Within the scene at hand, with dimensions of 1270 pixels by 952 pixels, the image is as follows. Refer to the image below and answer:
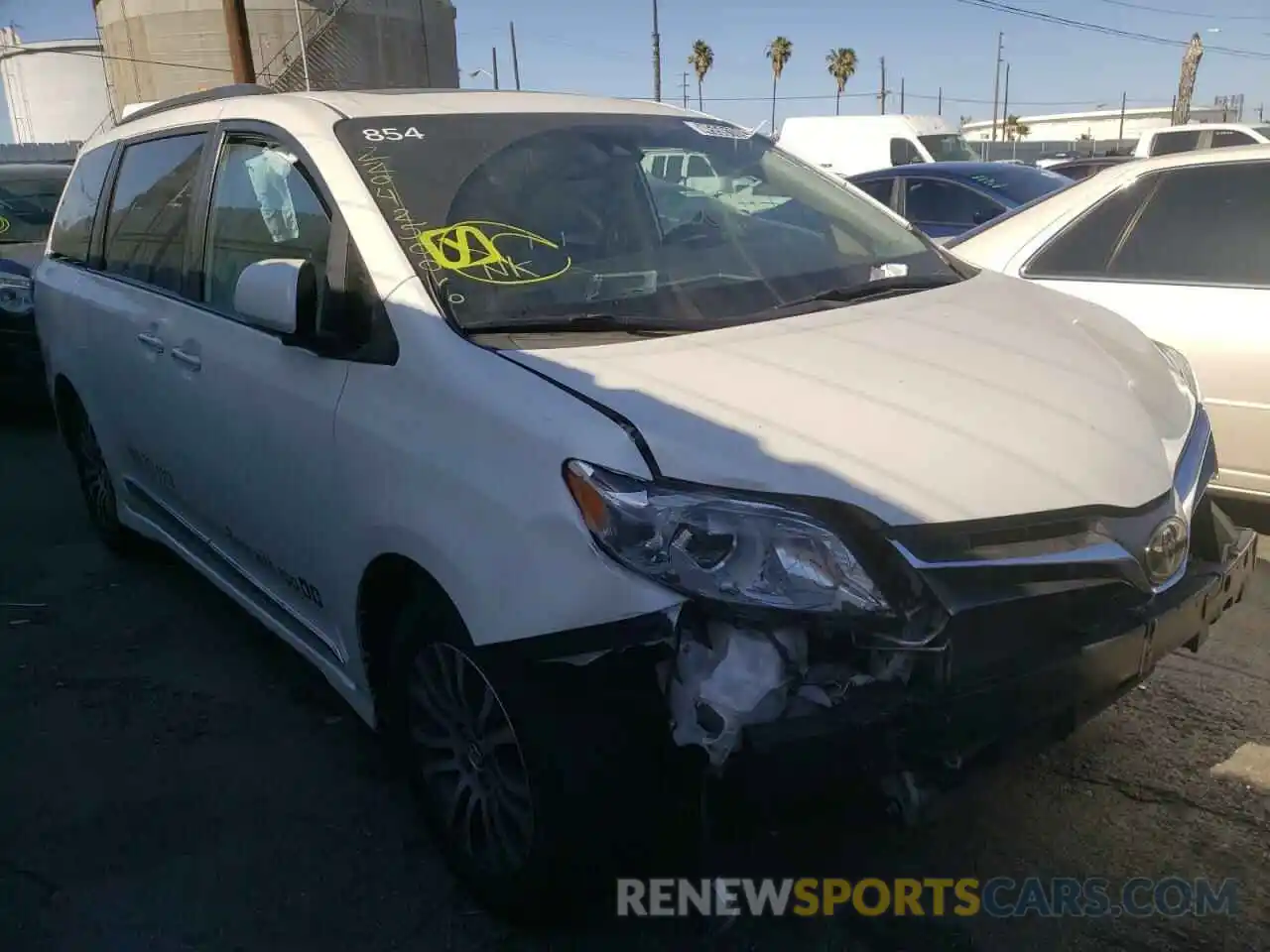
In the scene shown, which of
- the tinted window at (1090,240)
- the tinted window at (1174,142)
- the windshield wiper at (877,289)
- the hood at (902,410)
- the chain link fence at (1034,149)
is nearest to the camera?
the hood at (902,410)

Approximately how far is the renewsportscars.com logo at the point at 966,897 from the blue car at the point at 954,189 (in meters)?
6.50

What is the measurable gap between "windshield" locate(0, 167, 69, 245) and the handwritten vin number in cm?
627

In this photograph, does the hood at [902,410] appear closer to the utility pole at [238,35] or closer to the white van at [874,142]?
the white van at [874,142]

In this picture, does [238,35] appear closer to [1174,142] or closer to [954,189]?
[954,189]

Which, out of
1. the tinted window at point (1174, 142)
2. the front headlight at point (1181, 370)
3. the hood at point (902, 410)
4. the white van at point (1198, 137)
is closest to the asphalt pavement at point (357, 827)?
the hood at point (902, 410)

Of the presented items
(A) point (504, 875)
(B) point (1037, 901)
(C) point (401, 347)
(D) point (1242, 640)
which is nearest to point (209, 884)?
(A) point (504, 875)

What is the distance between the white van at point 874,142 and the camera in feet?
53.1

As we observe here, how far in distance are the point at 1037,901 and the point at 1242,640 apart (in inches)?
64.7

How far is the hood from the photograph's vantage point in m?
1.96

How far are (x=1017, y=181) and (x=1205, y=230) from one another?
4940 mm

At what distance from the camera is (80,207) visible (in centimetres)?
463

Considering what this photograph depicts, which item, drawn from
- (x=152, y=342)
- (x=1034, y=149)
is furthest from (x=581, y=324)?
(x=1034, y=149)

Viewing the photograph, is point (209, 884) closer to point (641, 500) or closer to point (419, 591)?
point (419, 591)

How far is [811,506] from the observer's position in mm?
1894
